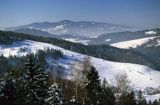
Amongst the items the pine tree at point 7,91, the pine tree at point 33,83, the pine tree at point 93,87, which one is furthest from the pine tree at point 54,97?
the pine tree at point 7,91

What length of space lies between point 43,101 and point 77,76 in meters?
56.2

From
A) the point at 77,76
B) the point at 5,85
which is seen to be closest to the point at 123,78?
the point at 77,76

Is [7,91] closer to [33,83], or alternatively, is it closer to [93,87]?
[33,83]

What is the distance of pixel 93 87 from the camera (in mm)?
70250

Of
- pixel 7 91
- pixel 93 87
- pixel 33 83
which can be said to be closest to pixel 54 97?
pixel 33 83

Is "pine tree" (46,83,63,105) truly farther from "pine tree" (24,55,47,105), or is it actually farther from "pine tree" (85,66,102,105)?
"pine tree" (85,66,102,105)

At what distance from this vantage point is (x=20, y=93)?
182 feet

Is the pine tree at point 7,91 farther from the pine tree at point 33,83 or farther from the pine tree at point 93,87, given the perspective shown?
the pine tree at point 93,87

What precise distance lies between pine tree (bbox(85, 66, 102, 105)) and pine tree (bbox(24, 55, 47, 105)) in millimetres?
13987

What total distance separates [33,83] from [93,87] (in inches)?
657

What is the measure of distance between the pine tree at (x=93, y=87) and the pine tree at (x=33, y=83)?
551 inches

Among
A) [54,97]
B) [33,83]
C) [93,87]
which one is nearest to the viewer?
[33,83]

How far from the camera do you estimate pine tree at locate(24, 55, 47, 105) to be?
57.0m

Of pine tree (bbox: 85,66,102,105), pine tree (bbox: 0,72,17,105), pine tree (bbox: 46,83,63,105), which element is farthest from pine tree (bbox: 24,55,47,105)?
pine tree (bbox: 85,66,102,105)
